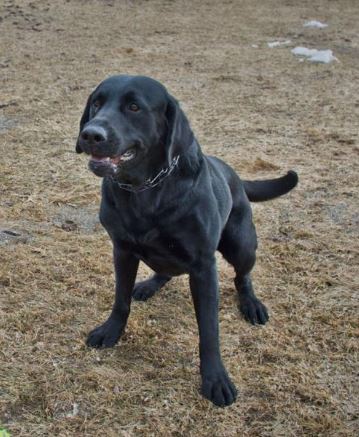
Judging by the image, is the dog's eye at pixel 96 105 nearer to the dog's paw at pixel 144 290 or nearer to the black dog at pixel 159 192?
the black dog at pixel 159 192

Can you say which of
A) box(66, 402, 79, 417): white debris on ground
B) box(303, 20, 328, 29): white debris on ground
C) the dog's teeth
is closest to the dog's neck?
the dog's teeth

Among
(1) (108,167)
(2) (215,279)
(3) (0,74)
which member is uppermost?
(1) (108,167)

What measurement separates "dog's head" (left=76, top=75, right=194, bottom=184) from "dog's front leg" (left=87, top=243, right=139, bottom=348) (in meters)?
0.51

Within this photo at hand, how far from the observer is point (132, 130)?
7.26 feet

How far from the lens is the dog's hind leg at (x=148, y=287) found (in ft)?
10.3

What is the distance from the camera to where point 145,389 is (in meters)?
2.52

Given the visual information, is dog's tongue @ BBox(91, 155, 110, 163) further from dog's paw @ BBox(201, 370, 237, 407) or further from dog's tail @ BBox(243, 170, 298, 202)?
dog's tail @ BBox(243, 170, 298, 202)

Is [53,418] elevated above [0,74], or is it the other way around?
[53,418]

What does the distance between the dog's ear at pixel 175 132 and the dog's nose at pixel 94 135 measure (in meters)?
0.28

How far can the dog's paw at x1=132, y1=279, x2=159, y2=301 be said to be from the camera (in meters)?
3.14

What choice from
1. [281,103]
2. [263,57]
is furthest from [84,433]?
[263,57]

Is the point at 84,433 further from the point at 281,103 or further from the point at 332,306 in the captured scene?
the point at 281,103

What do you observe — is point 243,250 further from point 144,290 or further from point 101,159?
point 101,159

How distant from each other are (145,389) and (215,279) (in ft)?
1.80
